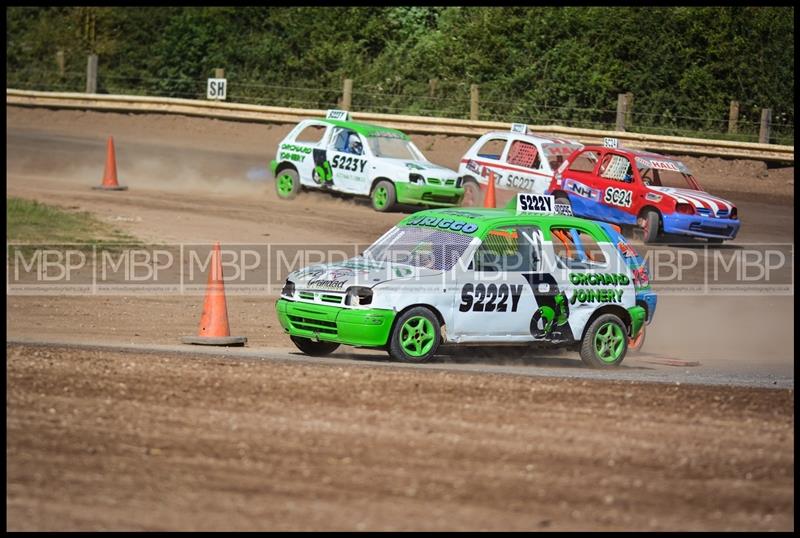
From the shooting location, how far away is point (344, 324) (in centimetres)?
1143

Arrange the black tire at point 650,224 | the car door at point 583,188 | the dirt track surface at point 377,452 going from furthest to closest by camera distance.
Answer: the car door at point 583,188 → the black tire at point 650,224 → the dirt track surface at point 377,452

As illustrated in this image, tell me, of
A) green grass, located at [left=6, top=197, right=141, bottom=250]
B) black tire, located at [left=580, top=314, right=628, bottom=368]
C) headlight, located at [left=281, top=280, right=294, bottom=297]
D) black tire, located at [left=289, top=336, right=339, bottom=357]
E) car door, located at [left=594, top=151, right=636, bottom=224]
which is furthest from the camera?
car door, located at [left=594, top=151, right=636, bottom=224]

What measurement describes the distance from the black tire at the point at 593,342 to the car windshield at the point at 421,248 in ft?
5.09

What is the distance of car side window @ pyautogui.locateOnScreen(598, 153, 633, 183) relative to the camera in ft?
68.6

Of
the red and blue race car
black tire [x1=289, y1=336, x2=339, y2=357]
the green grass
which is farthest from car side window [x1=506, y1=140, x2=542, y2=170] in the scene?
black tire [x1=289, y1=336, x2=339, y2=357]

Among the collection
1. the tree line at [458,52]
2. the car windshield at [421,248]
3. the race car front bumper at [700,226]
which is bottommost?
the car windshield at [421,248]

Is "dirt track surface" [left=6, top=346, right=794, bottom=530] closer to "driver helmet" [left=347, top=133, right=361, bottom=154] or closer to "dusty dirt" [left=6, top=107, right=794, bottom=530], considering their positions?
"dusty dirt" [left=6, top=107, right=794, bottom=530]

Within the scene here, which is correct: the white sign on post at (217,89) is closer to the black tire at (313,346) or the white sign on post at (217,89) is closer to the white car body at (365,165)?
the white car body at (365,165)

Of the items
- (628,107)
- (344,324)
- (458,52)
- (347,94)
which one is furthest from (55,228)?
(458,52)

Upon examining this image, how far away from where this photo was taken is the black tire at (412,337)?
37.9 feet

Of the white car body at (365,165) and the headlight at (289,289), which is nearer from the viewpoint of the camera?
the headlight at (289,289)

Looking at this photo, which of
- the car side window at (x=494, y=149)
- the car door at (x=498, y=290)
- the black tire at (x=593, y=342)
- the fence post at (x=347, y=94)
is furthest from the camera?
the fence post at (x=347, y=94)

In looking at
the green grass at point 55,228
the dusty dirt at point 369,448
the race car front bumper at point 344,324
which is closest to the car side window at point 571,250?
the dusty dirt at point 369,448

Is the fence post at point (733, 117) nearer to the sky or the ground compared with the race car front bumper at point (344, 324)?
nearer to the sky
